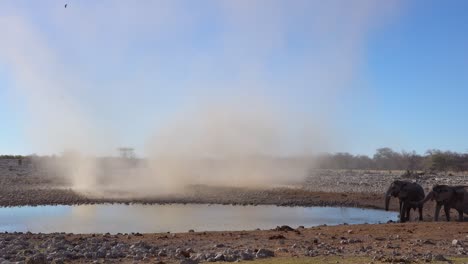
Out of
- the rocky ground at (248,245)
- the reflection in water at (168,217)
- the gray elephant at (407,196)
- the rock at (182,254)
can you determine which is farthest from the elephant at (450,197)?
the rock at (182,254)

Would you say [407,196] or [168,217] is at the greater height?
[407,196]

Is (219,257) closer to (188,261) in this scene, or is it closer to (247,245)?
(188,261)

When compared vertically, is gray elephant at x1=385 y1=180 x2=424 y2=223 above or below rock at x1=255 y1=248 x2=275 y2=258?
above

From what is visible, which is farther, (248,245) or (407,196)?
(407,196)

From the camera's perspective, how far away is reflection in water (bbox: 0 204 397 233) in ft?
91.5

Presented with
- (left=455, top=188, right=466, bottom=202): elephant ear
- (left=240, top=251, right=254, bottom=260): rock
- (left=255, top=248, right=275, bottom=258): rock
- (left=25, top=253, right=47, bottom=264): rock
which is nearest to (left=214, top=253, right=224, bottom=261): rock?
(left=240, top=251, right=254, bottom=260): rock

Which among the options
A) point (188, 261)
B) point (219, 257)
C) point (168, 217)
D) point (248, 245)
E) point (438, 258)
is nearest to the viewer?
point (188, 261)

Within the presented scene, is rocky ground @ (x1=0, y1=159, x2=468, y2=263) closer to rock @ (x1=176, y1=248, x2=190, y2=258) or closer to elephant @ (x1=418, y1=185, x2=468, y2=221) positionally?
rock @ (x1=176, y1=248, x2=190, y2=258)

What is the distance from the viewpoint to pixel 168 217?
108ft

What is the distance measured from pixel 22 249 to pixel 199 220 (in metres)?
14.6

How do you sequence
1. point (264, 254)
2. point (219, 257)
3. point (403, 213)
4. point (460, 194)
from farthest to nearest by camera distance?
1. point (403, 213)
2. point (460, 194)
3. point (264, 254)
4. point (219, 257)

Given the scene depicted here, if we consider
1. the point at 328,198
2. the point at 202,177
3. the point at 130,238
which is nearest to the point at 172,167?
the point at 202,177

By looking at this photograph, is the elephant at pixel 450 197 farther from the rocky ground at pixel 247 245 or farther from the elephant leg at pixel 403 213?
the rocky ground at pixel 247 245

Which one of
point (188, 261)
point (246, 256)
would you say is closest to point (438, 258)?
point (246, 256)
